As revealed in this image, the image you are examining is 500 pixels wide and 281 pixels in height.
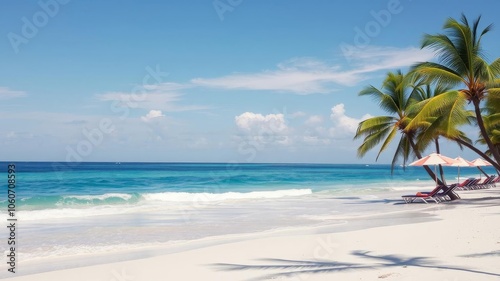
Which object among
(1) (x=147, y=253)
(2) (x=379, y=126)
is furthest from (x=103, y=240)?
(2) (x=379, y=126)

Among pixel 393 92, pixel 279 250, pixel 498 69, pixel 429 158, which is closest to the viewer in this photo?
pixel 279 250

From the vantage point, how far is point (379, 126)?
A: 23.5 m

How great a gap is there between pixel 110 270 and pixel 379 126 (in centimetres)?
1792

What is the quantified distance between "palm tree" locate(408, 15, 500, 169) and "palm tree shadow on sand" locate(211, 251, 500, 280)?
309 inches

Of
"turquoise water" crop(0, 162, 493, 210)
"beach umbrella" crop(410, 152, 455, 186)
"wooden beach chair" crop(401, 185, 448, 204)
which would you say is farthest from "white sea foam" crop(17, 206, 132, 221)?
"beach umbrella" crop(410, 152, 455, 186)

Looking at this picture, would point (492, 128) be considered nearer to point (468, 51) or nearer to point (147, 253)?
point (468, 51)

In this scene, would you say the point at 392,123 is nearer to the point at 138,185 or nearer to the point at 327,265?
the point at 327,265

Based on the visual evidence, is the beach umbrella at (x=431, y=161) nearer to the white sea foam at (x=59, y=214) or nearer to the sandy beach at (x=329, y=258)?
the sandy beach at (x=329, y=258)

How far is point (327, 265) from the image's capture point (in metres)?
7.76

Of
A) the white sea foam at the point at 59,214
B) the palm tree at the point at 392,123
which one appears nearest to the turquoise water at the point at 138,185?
the white sea foam at the point at 59,214

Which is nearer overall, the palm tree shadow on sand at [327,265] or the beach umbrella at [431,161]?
the palm tree shadow on sand at [327,265]

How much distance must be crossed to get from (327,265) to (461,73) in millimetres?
10623

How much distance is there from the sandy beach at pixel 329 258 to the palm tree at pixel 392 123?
36.7 ft

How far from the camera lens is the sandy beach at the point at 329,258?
6914mm
